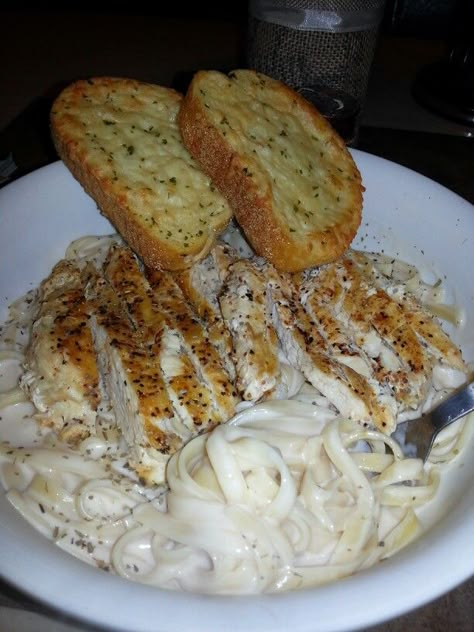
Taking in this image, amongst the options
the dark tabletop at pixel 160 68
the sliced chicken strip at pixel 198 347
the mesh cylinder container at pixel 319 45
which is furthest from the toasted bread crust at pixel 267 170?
the dark tabletop at pixel 160 68

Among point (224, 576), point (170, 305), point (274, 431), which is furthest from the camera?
point (170, 305)

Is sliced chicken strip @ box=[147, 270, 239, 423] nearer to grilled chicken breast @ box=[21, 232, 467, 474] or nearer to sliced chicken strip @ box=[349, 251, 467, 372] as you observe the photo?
grilled chicken breast @ box=[21, 232, 467, 474]

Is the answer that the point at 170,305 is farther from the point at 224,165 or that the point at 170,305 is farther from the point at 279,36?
the point at 279,36

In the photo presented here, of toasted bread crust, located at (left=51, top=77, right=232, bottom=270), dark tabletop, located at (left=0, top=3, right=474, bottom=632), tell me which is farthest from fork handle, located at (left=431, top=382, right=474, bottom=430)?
dark tabletop, located at (left=0, top=3, right=474, bottom=632)

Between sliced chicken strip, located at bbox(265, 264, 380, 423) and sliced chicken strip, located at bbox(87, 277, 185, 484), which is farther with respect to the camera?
sliced chicken strip, located at bbox(265, 264, 380, 423)

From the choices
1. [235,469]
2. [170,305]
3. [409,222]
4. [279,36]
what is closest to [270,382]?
[235,469]

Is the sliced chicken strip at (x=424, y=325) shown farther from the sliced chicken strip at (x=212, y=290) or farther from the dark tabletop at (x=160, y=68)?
the dark tabletop at (x=160, y=68)
